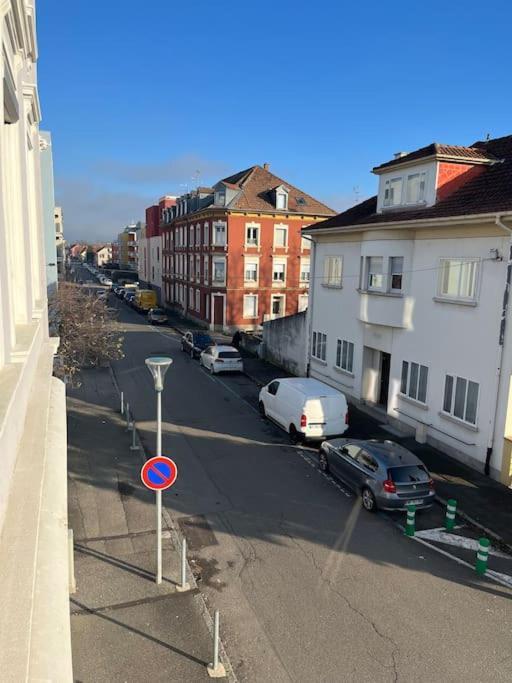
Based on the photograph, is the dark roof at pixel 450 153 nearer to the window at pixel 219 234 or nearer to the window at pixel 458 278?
the window at pixel 458 278

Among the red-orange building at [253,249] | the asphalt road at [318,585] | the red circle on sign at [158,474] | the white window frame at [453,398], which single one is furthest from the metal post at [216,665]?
the red-orange building at [253,249]

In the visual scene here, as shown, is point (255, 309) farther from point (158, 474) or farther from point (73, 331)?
point (158, 474)

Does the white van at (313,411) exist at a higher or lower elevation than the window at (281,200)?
lower

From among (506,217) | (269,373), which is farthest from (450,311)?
(269,373)

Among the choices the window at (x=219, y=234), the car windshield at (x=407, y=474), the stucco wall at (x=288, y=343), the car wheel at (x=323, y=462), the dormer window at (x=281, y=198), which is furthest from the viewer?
the dormer window at (x=281, y=198)

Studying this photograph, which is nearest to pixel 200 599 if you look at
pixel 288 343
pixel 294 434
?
pixel 294 434

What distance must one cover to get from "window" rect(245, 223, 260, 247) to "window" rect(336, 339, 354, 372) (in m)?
19.5

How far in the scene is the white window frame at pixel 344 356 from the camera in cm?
2139

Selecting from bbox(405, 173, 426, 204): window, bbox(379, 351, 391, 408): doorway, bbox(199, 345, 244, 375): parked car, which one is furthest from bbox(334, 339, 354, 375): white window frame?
bbox(199, 345, 244, 375): parked car

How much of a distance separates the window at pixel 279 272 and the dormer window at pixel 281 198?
4.28 meters

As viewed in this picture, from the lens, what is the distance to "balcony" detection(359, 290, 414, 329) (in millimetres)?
17578

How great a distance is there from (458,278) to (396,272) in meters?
3.00

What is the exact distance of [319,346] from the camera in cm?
2420

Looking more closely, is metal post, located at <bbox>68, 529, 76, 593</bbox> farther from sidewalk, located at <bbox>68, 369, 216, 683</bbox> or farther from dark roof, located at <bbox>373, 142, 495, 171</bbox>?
dark roof, located at <bbox>373, 142, 495, 171</bbox>
